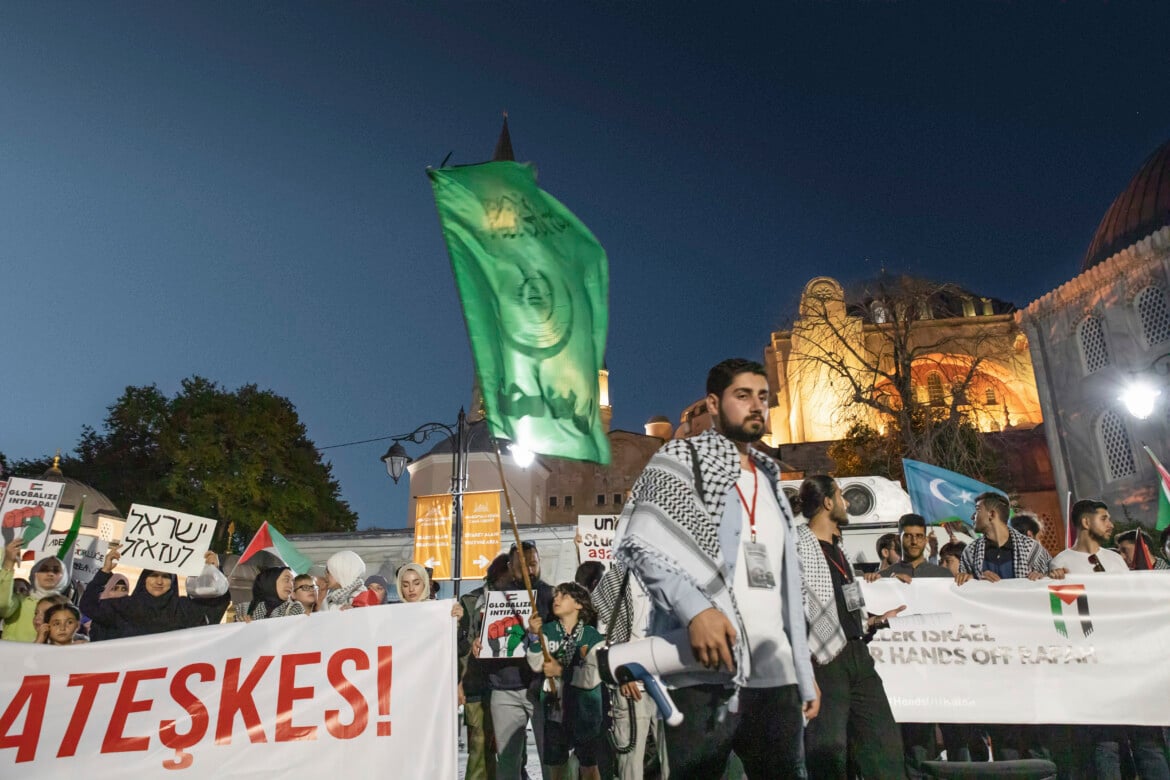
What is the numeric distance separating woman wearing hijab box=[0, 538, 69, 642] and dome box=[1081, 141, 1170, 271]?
33137 mm

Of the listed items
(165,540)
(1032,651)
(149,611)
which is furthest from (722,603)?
(165,540)

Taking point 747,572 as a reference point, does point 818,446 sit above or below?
above

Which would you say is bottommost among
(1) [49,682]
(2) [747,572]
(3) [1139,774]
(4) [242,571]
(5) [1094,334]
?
(3) [1139,774]

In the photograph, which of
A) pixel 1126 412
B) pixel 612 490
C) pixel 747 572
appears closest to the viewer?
pixel 747 572

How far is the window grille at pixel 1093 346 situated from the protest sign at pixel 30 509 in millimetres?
30393

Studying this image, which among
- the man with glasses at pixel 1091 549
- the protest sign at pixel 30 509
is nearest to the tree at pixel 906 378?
the man with glasses at pixel 1091 549

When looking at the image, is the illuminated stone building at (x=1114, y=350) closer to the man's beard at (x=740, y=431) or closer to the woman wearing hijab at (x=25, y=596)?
the man's beard at (x=740, y=431)

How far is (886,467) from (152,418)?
3708 centimetres

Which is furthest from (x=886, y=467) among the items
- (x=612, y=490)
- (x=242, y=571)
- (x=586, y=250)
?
(x=586, y=250)

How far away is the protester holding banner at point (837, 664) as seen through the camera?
360 cm

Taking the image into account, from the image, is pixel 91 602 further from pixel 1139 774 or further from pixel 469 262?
pixel 1139 774

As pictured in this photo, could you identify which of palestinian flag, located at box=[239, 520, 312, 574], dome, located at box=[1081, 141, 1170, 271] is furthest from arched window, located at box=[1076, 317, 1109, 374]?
palestinian flag, located at box=[239, 520, 312, 574]

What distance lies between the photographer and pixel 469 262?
17.4ft

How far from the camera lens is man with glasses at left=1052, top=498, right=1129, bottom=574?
650 centimetres
